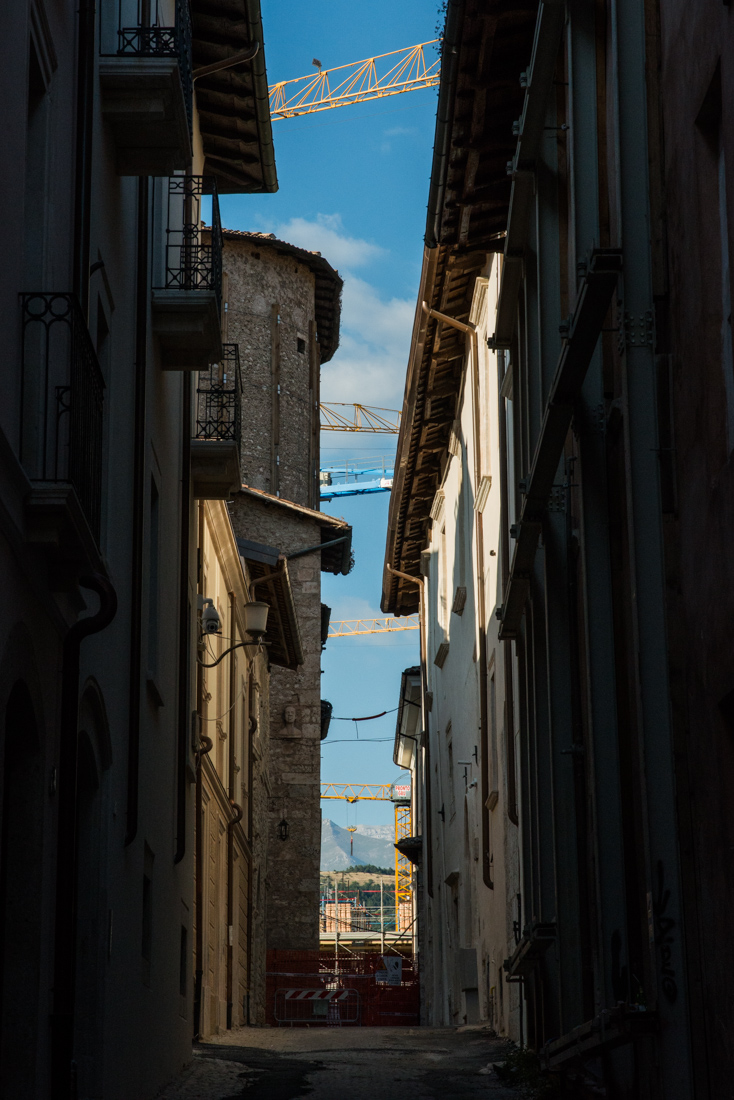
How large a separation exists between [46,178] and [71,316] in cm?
88

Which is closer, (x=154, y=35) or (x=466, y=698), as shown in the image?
(x=154, y=35)

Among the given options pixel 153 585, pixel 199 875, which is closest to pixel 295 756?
pixel 199 875

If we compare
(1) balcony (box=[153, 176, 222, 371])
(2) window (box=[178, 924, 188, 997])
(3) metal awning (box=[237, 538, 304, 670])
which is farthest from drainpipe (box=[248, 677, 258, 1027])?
(1) balcony (box=[153, 176, 222, 371])

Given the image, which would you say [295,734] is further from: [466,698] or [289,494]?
[466,698]

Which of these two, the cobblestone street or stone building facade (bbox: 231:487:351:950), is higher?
stone building facade (bbox: 231:487:351:950)

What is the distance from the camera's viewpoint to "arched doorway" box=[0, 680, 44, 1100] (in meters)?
7.01

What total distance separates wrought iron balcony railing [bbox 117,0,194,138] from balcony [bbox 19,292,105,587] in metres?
3.00

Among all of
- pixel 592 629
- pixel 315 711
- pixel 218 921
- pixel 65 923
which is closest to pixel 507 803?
pixel 218 921

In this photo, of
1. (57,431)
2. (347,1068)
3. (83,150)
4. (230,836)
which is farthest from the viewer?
(230,836)

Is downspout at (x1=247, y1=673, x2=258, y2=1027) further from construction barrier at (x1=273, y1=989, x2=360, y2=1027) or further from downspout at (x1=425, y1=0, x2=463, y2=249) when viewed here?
downspout at (x1=425, y1=0, x2=463, y2=249)

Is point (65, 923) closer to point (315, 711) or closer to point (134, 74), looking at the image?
point (134, 74)

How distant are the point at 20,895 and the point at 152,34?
21.4ft

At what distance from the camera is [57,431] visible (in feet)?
22.4

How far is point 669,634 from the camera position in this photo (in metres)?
7.27
